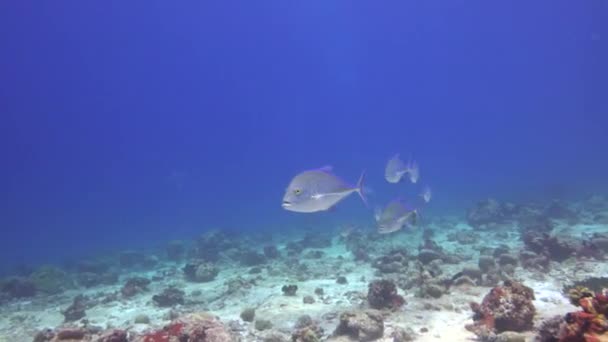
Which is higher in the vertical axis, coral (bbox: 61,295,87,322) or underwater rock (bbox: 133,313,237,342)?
coral (bbox: 61,295,87,322)

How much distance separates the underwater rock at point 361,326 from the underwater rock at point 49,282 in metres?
13.0

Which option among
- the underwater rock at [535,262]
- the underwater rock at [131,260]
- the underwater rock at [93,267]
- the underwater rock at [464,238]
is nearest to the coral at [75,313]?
the underwater rock at [93,267]

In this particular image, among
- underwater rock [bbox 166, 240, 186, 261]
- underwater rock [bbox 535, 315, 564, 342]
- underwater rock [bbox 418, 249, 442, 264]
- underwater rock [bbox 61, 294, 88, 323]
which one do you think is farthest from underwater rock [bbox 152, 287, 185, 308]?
underwater rock [bbox 166, 240, 186, 261]

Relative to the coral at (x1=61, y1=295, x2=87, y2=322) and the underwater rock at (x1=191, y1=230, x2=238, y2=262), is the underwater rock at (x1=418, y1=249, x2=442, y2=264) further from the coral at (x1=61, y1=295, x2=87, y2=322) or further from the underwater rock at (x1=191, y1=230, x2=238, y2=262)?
the underwater rock at (x1=191, y1=230, x2=238, y2=262)

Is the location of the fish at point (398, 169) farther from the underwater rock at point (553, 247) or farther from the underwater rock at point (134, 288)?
the underwater rock at point (134, 288)

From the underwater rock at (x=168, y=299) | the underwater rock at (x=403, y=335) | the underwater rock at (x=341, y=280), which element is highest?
the underwater rock at (x=341, y=280)

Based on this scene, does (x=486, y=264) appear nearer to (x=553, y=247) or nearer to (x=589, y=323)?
(x=553, y=247)

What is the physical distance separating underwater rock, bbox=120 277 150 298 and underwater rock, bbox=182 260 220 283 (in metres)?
1.54

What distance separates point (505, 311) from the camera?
6199 millimetres

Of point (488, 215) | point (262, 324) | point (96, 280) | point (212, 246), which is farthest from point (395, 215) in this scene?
point (212, 246)

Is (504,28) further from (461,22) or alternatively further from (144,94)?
(144,94)

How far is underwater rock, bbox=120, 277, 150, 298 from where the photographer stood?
40.9 feet

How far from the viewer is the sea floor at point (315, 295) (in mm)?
7508

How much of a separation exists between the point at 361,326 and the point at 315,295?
359 cm
